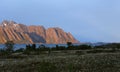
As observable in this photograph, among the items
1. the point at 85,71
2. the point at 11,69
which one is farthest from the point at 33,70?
the point at 85,71

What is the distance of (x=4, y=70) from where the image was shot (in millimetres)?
27844

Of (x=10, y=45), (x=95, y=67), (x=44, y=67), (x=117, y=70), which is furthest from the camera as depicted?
(x=10, y=45)

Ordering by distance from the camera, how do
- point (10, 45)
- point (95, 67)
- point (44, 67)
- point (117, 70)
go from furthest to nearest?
point (10, 45) → point (95, 67) → point (117, 70) → point (44, 67)

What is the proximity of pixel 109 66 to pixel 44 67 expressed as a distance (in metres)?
8.79

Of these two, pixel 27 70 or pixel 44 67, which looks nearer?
pixel 44 67

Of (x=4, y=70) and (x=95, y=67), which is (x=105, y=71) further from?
(x=4, y=70)

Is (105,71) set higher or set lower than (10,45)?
lower

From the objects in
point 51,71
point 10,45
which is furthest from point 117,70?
point 10,45

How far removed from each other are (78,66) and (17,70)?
531 cm

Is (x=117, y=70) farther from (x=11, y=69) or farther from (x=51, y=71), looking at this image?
(x=11, y=69)

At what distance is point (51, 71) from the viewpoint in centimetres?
2059

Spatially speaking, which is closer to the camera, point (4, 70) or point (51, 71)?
point (51, 71)

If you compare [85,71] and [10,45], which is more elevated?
[10,45]

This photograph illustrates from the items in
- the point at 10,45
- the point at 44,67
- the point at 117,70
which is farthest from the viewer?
the point at 10,45
